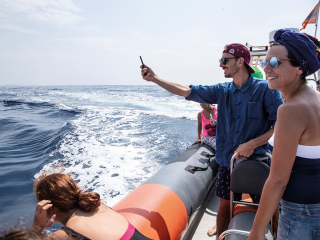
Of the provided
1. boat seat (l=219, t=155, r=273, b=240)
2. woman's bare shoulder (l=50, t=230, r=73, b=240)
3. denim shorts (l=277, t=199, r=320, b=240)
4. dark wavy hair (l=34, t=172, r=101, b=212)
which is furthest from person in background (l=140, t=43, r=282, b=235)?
woman's bare shoulder (l=50, t=230, r=73, b=240)

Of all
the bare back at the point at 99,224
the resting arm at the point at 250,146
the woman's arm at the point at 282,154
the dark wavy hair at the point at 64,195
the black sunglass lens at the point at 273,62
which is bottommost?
the bare back at the point at 99,224

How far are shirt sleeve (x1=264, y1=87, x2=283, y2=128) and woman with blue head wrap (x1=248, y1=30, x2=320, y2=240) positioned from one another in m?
0.78

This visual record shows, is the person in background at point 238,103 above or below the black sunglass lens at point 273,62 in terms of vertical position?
below

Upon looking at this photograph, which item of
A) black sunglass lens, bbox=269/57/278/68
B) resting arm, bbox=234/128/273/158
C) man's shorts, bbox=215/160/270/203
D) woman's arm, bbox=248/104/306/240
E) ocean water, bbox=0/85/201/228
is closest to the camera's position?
woman's arm, bbox=248/104/306/240

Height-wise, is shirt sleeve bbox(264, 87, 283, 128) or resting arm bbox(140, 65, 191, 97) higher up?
resting arm bbox(140, 65, 191, 97)

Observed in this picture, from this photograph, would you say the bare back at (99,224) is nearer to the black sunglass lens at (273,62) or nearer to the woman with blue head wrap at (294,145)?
the woman with blue head wrap at (294,145)

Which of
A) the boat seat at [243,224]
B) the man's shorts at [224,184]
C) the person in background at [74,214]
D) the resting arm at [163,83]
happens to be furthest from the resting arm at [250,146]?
the person in background at [74,214]

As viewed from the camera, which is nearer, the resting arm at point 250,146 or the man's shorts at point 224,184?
the resting arm at point 250,146

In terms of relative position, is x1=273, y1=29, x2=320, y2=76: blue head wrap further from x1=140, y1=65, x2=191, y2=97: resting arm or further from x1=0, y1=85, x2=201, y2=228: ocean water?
x1=0, y1=85, x2=201, y2=228: ocean water

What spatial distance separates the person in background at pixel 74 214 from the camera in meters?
1.19

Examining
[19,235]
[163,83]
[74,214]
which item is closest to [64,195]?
[74,214]

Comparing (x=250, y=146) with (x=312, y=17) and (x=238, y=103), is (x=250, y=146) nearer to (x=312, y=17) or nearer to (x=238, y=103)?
(x=238, y=103)

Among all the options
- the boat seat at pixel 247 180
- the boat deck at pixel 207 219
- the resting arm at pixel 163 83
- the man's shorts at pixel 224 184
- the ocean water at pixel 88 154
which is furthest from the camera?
the ocean water at pixel 88 154

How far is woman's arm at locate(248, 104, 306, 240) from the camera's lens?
0.78 m
